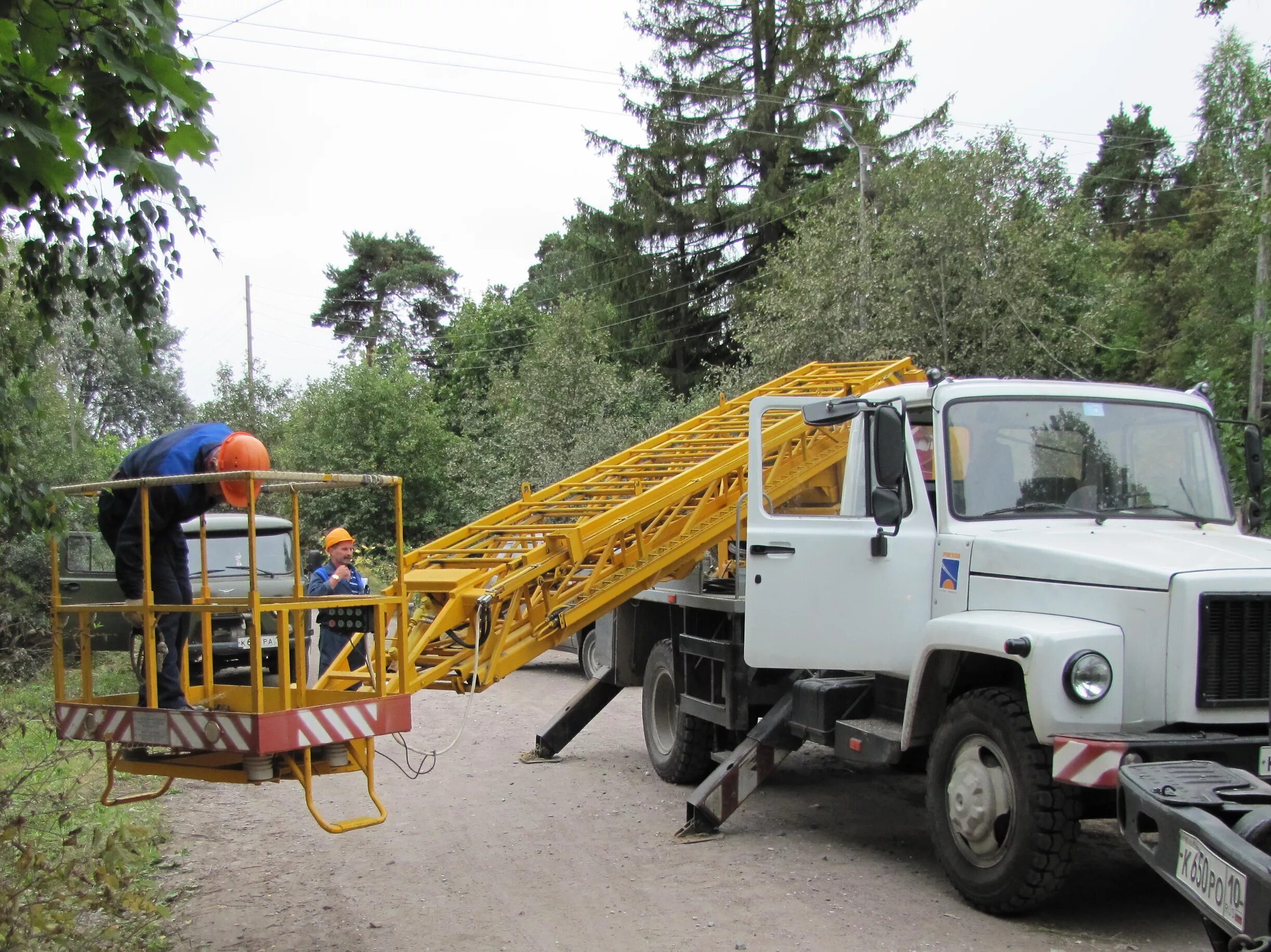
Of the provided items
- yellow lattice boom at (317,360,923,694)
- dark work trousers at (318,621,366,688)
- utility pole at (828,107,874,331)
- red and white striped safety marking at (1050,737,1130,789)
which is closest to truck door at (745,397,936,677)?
yellow lattice boom at (317,360,923,694)

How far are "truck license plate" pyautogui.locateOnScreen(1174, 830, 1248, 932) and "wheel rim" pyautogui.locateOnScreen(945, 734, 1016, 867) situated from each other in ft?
5.56

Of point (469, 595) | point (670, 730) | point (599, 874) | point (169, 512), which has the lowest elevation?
point (599, 874)

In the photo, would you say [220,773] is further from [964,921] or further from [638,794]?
[638,794]

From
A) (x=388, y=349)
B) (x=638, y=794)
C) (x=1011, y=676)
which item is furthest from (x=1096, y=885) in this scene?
(x=388, y=349)

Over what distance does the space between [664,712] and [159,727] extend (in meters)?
4.94

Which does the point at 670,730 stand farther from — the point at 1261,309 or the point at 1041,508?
the point at 1261,309

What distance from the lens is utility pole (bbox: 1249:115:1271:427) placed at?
49.1ft

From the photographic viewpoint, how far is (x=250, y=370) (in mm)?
42031

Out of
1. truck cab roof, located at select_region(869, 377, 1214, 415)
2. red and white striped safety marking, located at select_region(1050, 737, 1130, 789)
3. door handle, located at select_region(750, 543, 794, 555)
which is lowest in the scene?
red and white striped safety marking, located at select_region(1050, 737, 1130, 789)

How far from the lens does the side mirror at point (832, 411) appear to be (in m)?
6.33

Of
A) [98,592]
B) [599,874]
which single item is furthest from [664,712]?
[98,592]

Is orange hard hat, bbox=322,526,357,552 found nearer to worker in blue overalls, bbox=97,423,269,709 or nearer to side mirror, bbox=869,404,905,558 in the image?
worker in blue overalls, bbox=97,423,269,709

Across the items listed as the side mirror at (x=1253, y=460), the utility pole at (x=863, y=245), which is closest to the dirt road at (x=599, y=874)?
the side mirror at (x=1253, y=460)

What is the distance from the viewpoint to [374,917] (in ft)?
19.1
